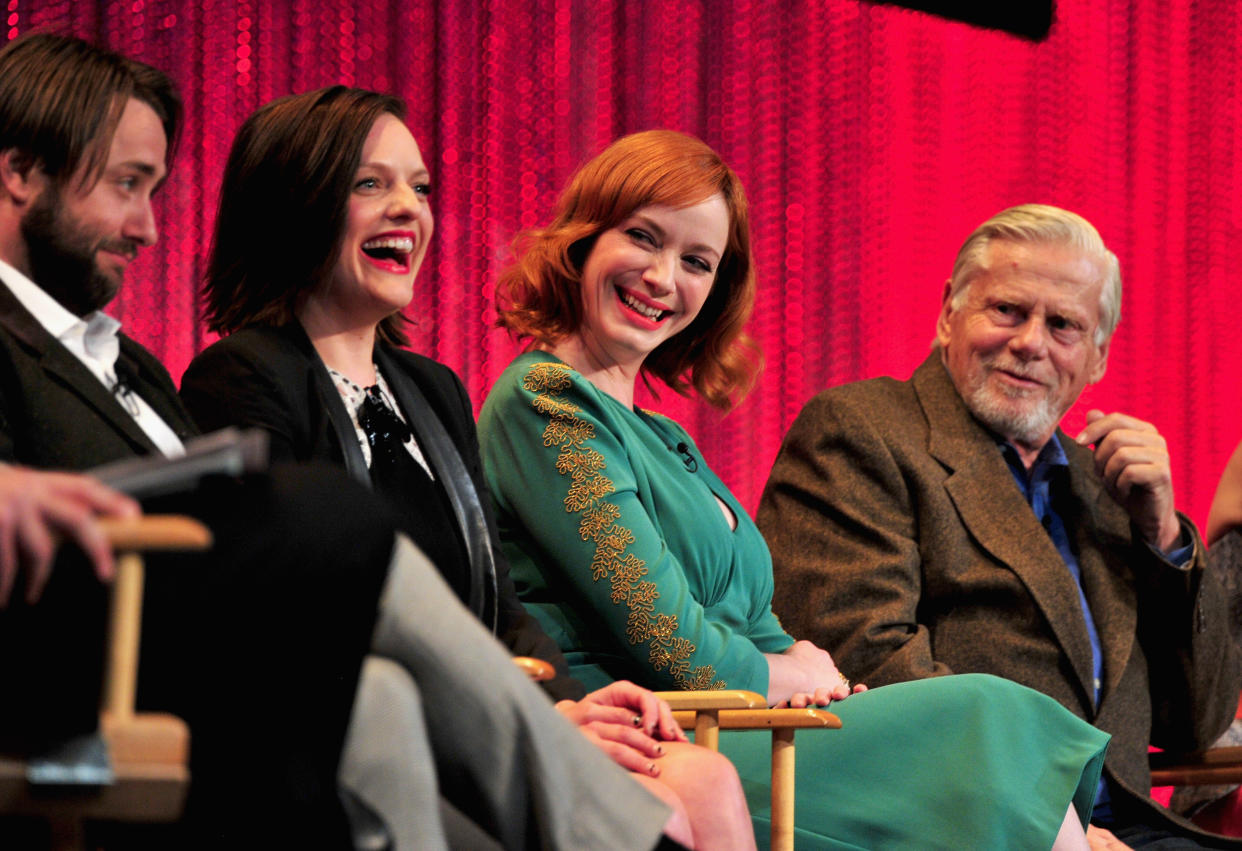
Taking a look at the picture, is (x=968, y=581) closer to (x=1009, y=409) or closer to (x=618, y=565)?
(x=1009, y=409)

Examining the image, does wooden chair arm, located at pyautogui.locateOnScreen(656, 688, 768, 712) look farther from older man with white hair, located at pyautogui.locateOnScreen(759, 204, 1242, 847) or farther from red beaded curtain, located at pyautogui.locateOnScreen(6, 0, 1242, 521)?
red beaded curtain, located at pyautogui.locateOnScreen(6, 0, 1242, 521)

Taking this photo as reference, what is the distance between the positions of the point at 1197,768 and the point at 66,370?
6.91 ft

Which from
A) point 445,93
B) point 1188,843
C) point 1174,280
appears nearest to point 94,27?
point 445,93

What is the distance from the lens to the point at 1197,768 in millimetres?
2596

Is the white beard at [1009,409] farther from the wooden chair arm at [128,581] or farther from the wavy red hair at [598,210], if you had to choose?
the wooden chair arm at [128,581]

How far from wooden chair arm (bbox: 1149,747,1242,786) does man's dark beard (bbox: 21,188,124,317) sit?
201 cm

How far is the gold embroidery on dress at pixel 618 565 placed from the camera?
1.99 metres

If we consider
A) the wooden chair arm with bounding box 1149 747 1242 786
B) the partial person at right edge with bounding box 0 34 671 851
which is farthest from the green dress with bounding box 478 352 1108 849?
the partial person at right edge with bounding box 0 34 671 851

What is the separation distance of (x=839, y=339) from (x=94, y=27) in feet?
6.14

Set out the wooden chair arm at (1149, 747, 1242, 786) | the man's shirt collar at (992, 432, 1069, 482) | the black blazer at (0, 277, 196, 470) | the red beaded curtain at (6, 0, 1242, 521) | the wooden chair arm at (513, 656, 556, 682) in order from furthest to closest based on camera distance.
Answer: the red beaded curtain at (6, 0, 1242, 521)
the man's shirt collar at (992, 432, 1069, 482)
the wooden chair arm at (1149, 747, 1242, 786)
the wooden chair arm at (513, 656, 556, 682)
the black blazer at (0, 277, 196, 470)

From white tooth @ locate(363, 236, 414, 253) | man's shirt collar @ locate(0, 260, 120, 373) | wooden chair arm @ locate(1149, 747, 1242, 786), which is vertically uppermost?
white tooth @ locate(363, 236, 414, 253)

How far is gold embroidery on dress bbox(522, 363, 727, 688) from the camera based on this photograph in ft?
6.54

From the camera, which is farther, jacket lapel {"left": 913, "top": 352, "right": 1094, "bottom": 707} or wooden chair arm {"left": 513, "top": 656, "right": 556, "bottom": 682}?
jacket lapel {"left": 913, "top": 352, "right": 1094, "bottom": 707}

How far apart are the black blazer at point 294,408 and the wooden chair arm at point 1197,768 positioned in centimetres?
130
